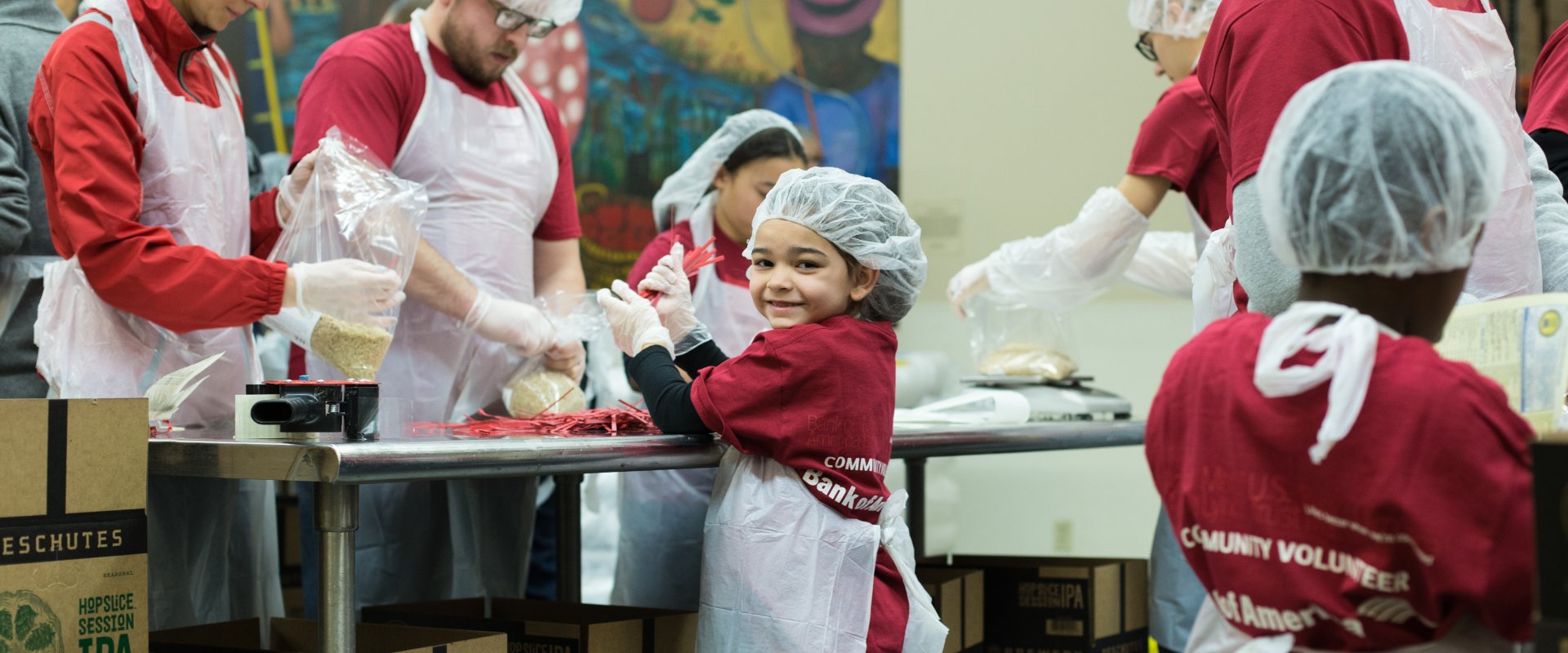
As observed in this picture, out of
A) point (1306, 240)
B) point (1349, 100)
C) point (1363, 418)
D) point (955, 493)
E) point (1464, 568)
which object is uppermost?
point (1349, 100)

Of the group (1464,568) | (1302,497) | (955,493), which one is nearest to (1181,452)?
(1302,497)

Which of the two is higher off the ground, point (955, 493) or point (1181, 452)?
point (1181, 452)

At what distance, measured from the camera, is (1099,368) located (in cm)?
479

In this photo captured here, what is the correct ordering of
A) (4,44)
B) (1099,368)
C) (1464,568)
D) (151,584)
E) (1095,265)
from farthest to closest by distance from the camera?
1. (1099,368)
2. (1095,265)
3. (4,44)
4. (151,584)
5. (1464,568)

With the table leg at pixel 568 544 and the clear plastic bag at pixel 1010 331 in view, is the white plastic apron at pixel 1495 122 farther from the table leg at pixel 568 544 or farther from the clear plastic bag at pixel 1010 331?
the table leg at pixel 568 544

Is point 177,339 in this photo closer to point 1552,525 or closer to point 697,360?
point 697,360

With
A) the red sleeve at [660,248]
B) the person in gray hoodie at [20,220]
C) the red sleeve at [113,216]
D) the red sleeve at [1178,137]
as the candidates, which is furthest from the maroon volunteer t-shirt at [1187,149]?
the person in gray hoodie at [20,220]

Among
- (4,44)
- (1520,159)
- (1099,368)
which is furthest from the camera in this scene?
(1099,368)

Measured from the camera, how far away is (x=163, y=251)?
6.75ft

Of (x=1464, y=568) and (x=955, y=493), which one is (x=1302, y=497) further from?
(x=955, y=493)

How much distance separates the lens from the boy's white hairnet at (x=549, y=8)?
2.63m

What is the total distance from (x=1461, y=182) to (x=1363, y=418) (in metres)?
0.22

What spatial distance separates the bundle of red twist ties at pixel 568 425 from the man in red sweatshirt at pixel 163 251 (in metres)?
0.25

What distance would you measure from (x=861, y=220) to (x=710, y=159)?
0.95m
